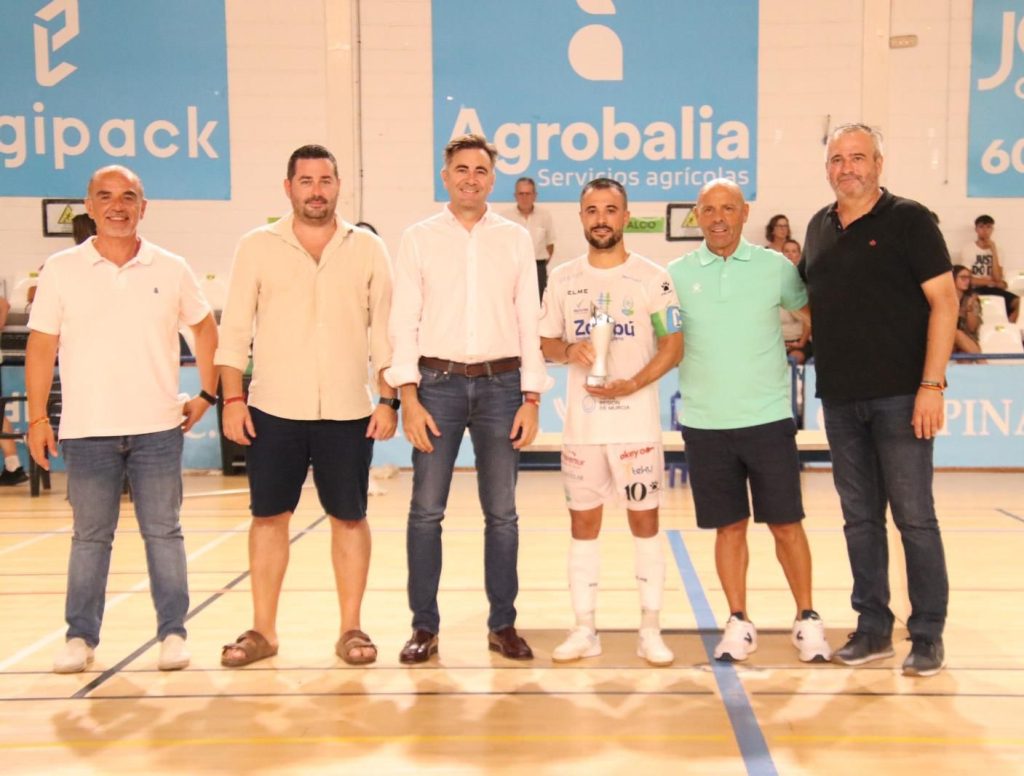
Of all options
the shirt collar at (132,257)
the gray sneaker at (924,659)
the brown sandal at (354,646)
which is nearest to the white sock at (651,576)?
the gray sneaker at (924,659)

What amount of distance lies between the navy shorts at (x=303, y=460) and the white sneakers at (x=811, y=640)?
1.68 metres

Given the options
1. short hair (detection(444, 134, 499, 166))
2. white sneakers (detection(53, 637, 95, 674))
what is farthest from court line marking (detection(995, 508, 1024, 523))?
white sneakers (detection(53, 637, 95, 674))

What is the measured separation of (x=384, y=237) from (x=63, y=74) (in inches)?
149

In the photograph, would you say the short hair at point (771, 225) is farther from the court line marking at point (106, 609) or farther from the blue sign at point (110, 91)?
the court line marking at point (106, 609)

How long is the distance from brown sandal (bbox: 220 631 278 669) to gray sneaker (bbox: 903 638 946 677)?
2.29 metres

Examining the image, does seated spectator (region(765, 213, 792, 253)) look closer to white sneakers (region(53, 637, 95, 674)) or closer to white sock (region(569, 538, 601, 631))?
white sock (region(569, 538, 601, 631))

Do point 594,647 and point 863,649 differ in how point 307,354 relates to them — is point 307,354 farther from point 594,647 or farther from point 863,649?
point 863,649

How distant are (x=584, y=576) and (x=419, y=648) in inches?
25.9

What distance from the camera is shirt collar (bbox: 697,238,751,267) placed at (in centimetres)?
396

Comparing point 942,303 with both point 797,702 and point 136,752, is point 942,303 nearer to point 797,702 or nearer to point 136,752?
point 797,702

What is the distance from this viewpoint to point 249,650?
13.0ft

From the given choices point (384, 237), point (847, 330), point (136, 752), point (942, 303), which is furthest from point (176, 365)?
point (384, 237)

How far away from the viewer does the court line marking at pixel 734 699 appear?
3.04 meters

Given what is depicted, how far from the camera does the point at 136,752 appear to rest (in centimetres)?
313
